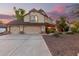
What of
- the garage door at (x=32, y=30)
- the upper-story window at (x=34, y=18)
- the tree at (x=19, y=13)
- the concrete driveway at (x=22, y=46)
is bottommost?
the concrete driveway at (x=22, y=46)

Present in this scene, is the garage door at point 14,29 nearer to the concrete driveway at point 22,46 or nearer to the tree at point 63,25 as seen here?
the concrete driveway at point 22,46

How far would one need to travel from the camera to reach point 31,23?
7.58 feet

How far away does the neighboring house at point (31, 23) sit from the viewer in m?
2.29

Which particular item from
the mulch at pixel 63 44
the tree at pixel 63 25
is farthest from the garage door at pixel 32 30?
the tree at pixel 63 25

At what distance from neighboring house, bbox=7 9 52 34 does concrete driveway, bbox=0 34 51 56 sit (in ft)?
0.22

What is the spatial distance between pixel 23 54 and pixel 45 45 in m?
0.26

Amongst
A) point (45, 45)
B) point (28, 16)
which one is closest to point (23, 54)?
point (45, 45)

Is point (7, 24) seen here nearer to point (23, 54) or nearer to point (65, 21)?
point (23, 54)

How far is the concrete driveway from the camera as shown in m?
2.24

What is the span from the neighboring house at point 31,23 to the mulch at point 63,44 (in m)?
0.14

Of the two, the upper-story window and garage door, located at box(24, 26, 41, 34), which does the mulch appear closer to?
garage door, located at box(24, 26, 41, 34)

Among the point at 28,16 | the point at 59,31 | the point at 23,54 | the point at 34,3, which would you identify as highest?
the point at 34,3

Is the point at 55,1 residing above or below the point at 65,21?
above

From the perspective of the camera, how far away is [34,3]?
2268 mm
